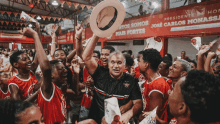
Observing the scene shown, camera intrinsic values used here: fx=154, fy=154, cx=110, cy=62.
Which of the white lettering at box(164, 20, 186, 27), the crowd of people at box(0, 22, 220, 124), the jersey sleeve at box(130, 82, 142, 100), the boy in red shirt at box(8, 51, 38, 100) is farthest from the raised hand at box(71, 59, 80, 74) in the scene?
the white lettering at box(164, 20, 186, 27)

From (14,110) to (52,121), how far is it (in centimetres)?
82

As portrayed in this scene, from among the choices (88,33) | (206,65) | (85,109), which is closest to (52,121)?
(85,109)

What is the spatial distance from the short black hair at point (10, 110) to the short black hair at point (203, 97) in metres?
0.92

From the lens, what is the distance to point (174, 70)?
226 centimetres

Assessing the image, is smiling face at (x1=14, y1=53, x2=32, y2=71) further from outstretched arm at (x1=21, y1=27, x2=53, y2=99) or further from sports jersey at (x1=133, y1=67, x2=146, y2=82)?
sports jersey at (x1=133, y1=67, x2=146, y2=82)

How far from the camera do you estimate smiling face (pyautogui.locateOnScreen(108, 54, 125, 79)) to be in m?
1.78

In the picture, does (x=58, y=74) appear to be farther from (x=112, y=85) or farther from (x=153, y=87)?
(x=153, y=87)

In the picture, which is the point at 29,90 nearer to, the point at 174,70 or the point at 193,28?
the point at 174,70

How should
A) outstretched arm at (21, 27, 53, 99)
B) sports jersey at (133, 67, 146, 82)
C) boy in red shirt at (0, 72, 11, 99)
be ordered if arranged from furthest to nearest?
sports jersey at (133, 67, 146, 82), boy in red shirt at (0, 72, 11, 99), outstretched arm at (21, 27, 53, 99)

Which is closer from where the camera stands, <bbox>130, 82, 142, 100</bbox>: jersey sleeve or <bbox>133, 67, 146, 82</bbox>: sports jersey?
<bbox>130, 82, 142, 100</bbox>: jersey sleeve

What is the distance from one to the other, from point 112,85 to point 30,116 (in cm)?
100

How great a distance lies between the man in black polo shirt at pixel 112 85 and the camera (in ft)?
5.56

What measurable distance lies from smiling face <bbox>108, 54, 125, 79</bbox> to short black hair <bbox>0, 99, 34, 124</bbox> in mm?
1067

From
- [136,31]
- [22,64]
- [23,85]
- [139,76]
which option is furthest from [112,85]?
[136,31]
